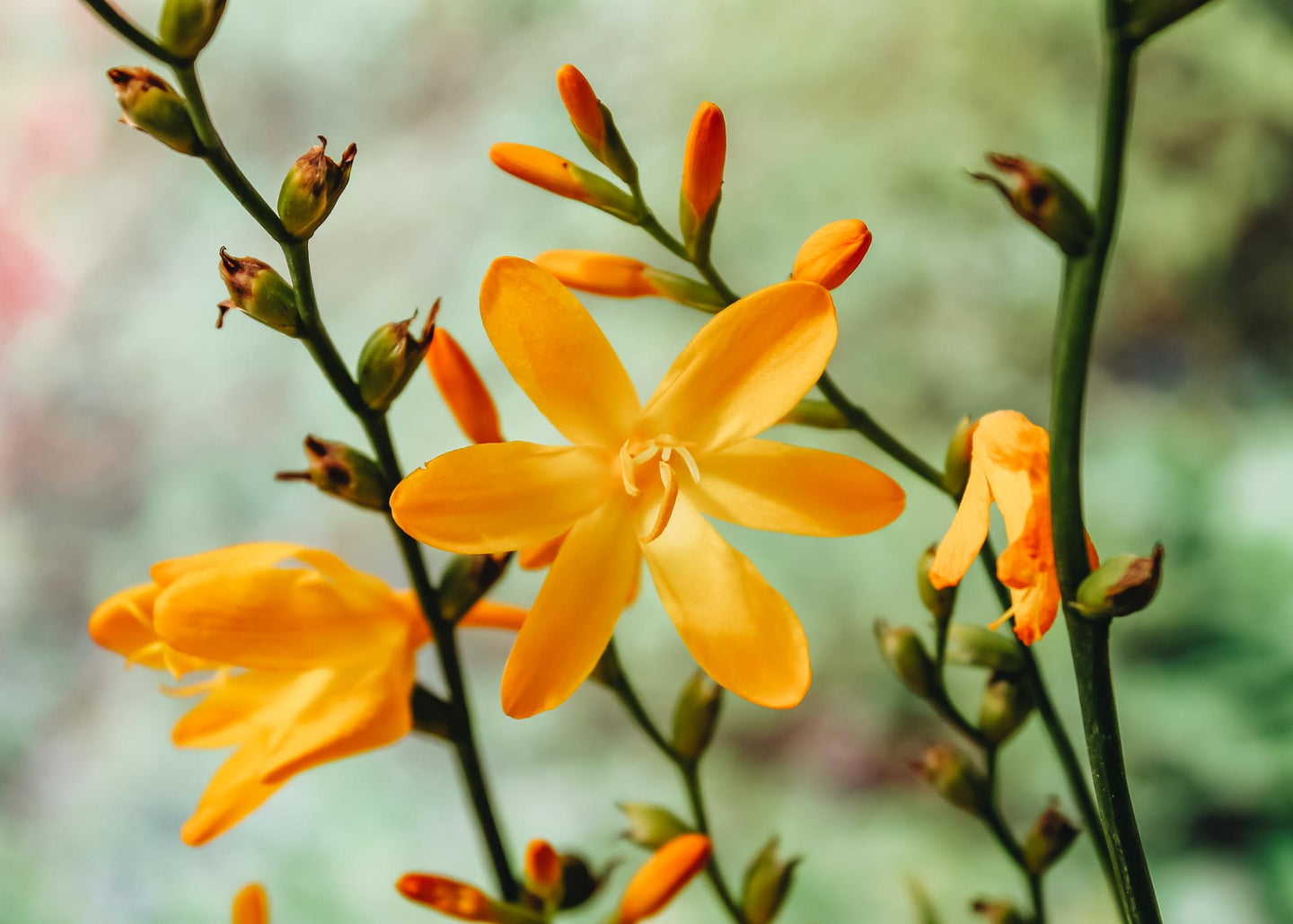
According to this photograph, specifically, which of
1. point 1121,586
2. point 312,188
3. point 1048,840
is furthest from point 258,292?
point 1048,840

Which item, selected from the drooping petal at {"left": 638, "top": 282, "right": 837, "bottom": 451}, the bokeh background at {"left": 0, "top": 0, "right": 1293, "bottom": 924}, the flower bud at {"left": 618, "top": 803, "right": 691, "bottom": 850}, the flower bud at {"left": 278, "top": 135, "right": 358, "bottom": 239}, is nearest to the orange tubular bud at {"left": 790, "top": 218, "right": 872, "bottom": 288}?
the drooping petal at {"left": 638, "top": 282, "right": 837, "bottom": 451}

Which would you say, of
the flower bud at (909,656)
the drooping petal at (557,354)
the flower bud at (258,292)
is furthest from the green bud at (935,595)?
the flower bud at (258,292)

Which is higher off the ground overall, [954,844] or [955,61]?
[955,61]

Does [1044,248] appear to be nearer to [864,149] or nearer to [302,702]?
[864,149]

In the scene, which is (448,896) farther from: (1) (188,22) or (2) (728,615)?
(1) (188,22)

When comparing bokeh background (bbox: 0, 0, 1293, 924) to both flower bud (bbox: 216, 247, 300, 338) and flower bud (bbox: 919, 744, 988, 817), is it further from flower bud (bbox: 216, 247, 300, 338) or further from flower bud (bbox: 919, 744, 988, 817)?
flower bud (bbox: 216, 247, 300, 338)

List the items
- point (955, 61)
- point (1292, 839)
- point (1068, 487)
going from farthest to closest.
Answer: point (955, 61) < point (1292, 839) < point (1068, 487)

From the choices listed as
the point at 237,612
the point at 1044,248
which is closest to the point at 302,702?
the point at 237,612

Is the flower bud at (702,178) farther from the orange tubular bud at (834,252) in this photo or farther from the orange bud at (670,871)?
the orange bud at (670,871)
